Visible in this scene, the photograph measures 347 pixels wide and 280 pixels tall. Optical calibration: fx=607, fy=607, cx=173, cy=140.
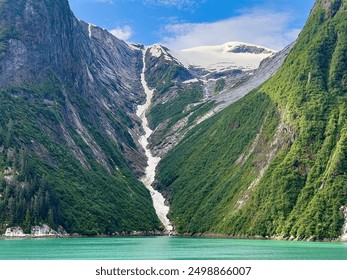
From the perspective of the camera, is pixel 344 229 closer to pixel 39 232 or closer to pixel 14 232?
pixel 39 232

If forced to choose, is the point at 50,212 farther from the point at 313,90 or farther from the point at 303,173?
the point at 313,90

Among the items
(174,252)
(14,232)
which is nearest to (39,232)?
(14,232)

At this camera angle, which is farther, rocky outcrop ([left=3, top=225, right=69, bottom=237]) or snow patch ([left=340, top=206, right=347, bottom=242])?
rocky outcrop ([left=3, top=225, right=69, bottom=237])

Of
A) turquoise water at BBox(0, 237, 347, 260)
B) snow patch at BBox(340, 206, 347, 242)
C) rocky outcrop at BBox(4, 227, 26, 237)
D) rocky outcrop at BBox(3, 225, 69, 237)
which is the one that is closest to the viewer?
turquoise water at BBox(0, 237, 347, 260)

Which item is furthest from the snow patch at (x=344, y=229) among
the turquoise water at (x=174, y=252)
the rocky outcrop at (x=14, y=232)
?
the rocky outcrop at (x=14, y=232)

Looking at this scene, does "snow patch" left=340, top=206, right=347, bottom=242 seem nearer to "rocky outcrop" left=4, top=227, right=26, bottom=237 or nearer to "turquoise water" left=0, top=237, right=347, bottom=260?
"turquoise water" left=0, top=237, right=347, bottom=260

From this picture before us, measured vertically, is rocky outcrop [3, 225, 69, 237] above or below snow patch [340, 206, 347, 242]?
below

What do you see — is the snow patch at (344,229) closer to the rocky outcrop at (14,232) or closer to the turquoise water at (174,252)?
the turquoise water at (174,252)

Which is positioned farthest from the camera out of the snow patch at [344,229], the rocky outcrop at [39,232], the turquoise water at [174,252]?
the rocky outcrop at [39,232]

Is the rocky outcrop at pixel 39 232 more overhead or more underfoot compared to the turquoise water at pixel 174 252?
more underfoot

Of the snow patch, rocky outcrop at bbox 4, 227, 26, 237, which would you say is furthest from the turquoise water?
rocky outcrop at bbox 4, 227, 26, 237
